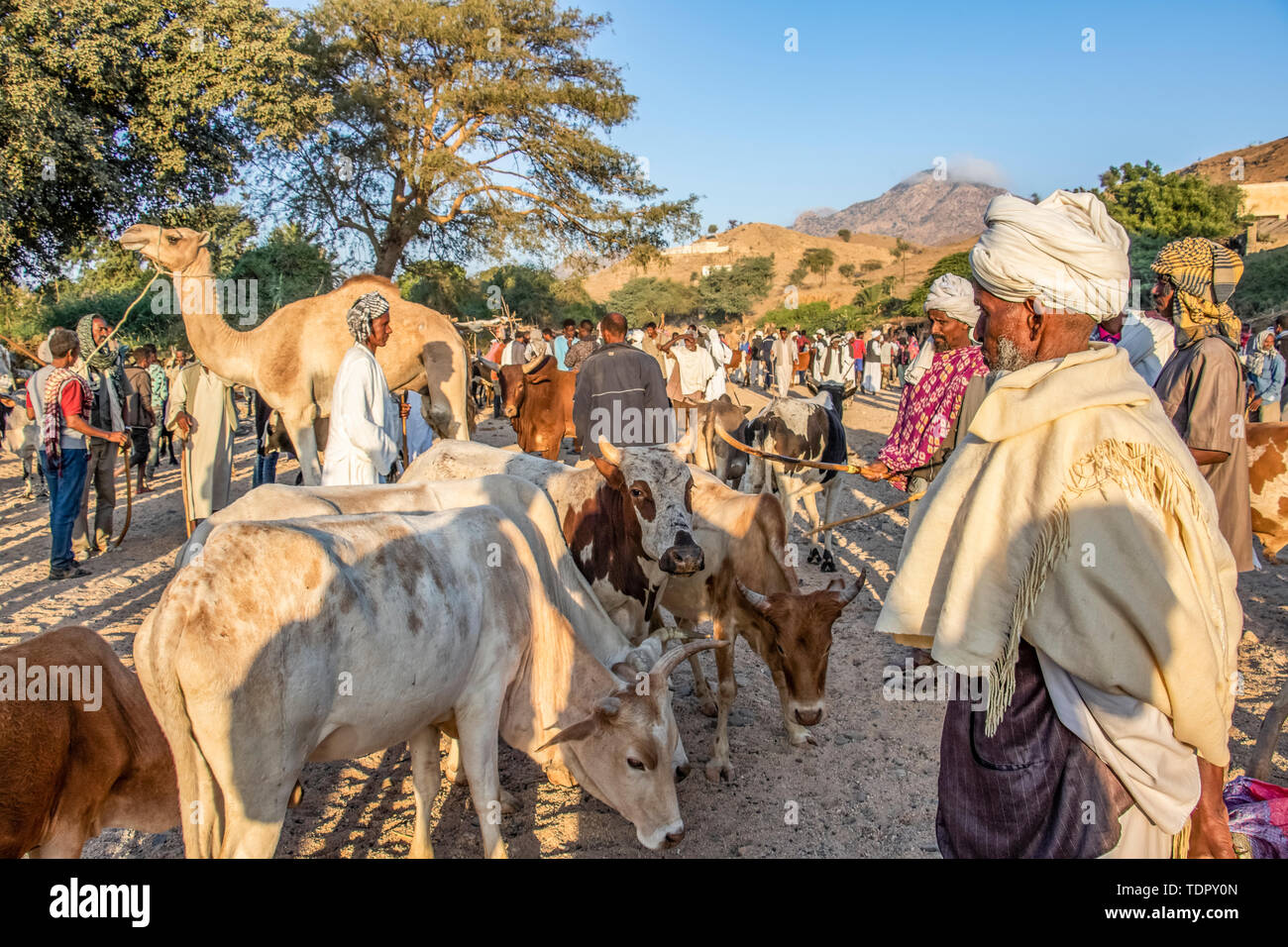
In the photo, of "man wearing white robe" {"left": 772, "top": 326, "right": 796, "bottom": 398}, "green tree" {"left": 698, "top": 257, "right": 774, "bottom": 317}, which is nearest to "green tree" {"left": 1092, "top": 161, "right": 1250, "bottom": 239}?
"man wearing white robe" {"left": 772, "top": 326, "right": 796, "bottom": 398}

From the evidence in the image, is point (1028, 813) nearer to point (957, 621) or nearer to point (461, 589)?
point (957, 621)

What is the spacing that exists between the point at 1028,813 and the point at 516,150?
2260cm

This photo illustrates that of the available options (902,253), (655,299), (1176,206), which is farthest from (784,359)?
(902,253)

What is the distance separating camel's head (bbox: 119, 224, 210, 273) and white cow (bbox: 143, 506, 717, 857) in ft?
20.1

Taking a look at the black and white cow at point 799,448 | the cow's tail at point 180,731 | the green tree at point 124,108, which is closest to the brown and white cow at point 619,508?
the cow's tail at point 180,731

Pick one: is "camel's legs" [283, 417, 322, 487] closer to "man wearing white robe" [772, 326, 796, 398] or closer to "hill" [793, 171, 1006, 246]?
"man wearing white robe" [772, 326, 796, 398]

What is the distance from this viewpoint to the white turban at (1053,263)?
6.93 ft

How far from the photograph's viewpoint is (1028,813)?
7.14ft

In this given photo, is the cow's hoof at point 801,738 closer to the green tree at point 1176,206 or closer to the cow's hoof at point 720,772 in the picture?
the cow's hoof at point 720,772

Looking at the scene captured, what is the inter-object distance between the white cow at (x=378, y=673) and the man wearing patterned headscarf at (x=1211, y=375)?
3.23m

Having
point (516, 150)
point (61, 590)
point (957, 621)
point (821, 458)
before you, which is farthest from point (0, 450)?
point (957, 621)
